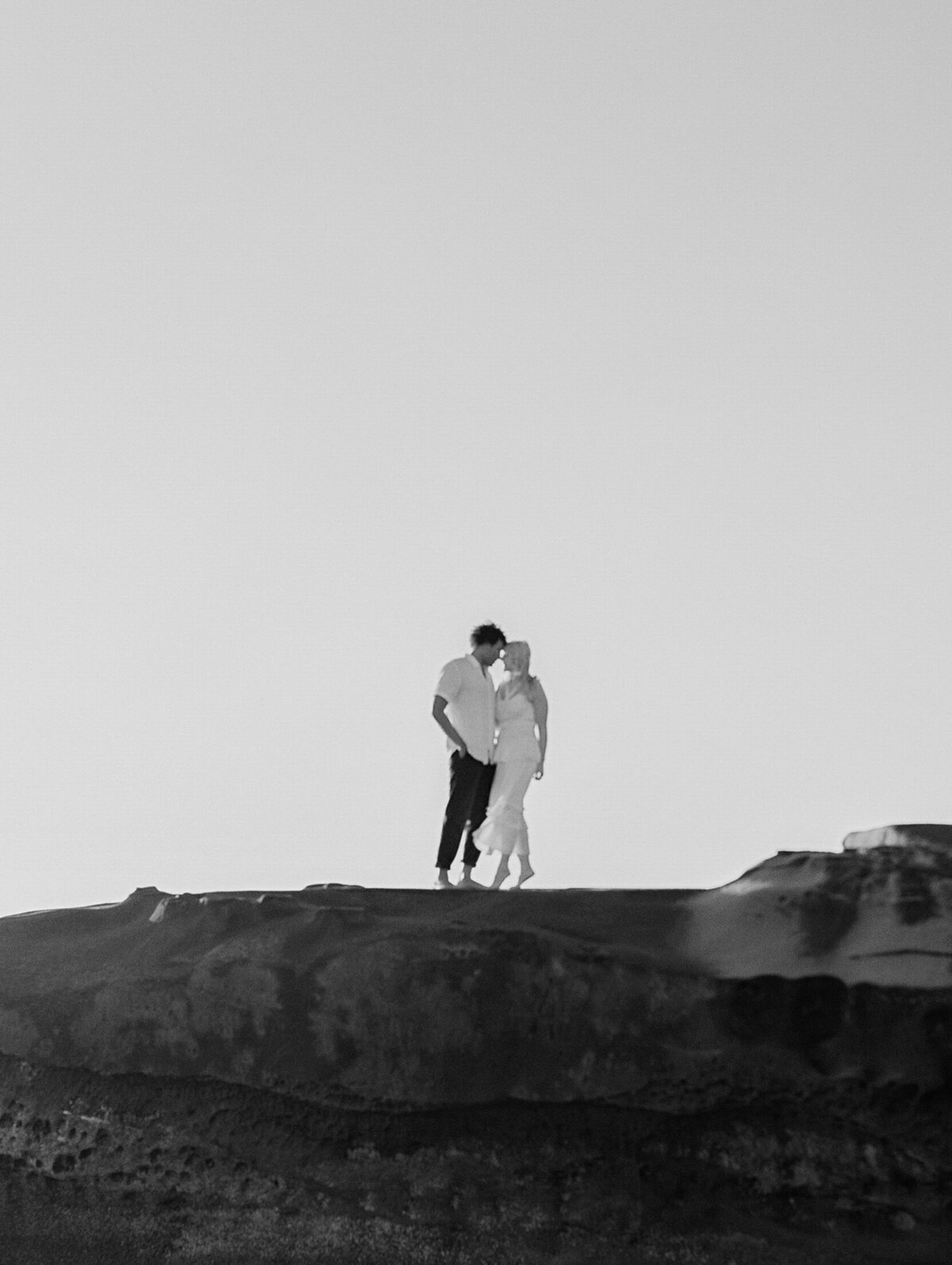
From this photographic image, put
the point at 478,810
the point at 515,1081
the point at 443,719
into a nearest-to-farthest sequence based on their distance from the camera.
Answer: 1. the point at 515,1081
2. the point at 443,719
3. the point at 478,810

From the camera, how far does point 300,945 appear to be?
475cm

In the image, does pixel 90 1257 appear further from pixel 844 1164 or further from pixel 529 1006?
pixel 844 1164

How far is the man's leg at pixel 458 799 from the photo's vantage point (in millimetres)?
7387

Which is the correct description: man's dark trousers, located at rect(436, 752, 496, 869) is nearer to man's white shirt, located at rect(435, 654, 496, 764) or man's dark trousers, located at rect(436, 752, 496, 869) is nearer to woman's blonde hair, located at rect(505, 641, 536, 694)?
man's white shirt, located at rect(435, 654, 496, 764)

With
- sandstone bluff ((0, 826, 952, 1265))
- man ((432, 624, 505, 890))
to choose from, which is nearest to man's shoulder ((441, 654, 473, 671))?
man ((432, 624, 505, 890))

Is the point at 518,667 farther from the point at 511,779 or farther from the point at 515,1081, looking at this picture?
the point at 515,1081

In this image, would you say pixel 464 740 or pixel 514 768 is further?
pixel 514 768

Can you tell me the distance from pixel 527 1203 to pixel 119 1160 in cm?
137

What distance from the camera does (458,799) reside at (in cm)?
747

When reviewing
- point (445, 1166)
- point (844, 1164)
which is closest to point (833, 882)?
point (844, 1164)

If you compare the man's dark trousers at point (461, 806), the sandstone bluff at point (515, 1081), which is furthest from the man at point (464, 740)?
the sandstone bluff at point (515, 1081)

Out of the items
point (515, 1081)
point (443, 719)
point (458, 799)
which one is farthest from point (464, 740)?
point (515, 1081)

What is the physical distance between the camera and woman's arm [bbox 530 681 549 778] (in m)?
7.88

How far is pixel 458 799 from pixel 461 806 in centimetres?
4
